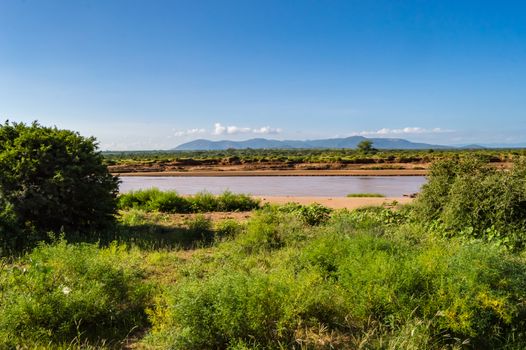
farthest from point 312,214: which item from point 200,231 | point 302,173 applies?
point 302,173

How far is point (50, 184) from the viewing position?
374 inches

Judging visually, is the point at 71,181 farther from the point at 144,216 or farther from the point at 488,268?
the point at 488,268

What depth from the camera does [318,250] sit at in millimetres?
6273

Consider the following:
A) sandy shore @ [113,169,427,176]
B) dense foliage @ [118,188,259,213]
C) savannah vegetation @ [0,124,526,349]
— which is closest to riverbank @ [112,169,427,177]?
sandy shore @ [113,169,427,176]

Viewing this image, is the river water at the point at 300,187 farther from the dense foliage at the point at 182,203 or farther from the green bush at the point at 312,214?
the green bush at the point at 312,214

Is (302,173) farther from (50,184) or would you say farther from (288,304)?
(288,304)

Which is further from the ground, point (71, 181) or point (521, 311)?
point (71, 181)

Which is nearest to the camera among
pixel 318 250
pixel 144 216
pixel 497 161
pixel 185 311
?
pixel 185 311

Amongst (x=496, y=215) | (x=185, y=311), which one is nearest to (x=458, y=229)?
(x=496, y=215)

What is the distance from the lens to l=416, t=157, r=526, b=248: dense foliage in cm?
858

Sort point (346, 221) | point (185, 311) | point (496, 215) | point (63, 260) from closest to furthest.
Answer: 1. point (185, 311)
2. point (63, 260)
3. point (496, 215)
4. point (346, 221)

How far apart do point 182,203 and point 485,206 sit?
10.9 m

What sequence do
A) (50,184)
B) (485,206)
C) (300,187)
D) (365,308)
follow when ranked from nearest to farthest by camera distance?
(365,308)
(485,206)
(50,184)
(300,187)

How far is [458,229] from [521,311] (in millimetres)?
4435
